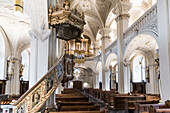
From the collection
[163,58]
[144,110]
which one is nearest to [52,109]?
[144,110]

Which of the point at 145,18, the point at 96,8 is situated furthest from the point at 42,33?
the point at 96,8

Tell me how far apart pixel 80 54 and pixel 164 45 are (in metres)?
17.8

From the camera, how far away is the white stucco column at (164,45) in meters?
7.25

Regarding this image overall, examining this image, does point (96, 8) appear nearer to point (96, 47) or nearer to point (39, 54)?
point (96, 47)

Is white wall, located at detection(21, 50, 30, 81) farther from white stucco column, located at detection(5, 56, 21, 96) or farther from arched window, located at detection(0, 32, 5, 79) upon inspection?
arched window, located at detection(0, 32, 5, 79)

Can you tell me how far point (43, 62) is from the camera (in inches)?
238

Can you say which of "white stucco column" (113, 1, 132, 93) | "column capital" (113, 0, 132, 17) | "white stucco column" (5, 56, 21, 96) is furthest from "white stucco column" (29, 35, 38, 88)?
"white stucco column" (5, 56, 21, 96)

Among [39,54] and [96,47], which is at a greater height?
[96,47]

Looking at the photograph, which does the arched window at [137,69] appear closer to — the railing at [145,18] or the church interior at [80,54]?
the church interior at [80,54]

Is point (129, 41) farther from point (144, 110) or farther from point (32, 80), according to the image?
point (32, 80)

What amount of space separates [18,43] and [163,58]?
46.3 ft

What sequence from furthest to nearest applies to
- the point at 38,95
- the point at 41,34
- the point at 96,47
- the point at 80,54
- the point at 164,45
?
the point at 96,47 → the point at 80,54 → the point at 164,45 → the point at 41,34 → the point at 38,95

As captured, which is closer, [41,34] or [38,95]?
[38,95]

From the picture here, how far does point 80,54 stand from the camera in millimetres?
24875
